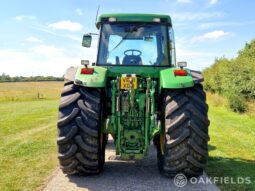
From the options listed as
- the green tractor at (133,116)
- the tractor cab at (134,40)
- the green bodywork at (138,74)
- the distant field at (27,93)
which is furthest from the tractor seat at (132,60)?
the distant field at (27,93)

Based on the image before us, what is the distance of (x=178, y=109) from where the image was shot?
5980mm

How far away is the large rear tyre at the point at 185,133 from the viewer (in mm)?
5906

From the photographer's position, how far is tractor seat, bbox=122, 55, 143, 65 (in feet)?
22.9

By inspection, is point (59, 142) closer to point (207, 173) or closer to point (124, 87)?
point (124, 87)

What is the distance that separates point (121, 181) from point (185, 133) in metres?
1.20

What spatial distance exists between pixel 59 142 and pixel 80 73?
107cm

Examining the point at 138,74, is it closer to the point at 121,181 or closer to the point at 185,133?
the point at 185,133

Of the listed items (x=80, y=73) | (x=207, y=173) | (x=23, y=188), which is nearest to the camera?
(x=23, y=188)

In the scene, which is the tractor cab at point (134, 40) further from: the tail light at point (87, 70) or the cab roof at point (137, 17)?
the tail light at point (87, 70)

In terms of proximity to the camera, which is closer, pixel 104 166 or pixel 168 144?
pixel 168 144

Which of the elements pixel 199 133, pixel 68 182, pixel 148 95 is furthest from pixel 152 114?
pixel 68 182

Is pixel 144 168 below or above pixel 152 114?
below

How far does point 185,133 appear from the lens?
5875mm

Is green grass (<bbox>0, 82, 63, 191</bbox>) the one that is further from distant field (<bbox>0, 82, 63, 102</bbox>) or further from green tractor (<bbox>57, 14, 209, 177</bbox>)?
distant field (<bbox>0, 82, 63, 102</bbox>)
